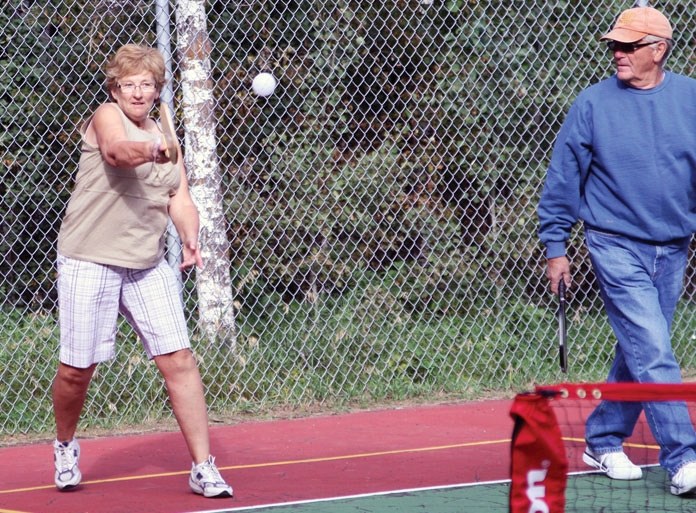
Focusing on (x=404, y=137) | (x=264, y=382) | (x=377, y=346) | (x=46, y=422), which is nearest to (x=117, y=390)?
(x=46, y=422)

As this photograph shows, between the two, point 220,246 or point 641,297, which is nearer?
point 641,297

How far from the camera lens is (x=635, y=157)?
5234 mm

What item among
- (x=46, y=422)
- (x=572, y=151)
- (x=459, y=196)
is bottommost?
(x=46, y=422)

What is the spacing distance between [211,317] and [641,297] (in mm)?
3424

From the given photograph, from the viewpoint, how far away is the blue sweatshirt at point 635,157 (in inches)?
206

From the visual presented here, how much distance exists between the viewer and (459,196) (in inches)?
351

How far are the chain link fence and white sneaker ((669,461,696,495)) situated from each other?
3119 millimetres

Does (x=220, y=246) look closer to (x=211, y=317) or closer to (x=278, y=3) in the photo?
(x=211, y=317)

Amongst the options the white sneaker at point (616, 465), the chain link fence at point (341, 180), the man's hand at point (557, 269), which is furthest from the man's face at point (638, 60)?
the chain link fence at point (341, 180)

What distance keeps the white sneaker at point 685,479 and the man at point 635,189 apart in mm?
29

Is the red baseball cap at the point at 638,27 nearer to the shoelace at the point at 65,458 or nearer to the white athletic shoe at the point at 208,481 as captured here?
the white athletic shoe at the point at 208,481

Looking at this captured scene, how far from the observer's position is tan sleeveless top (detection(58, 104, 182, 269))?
5.15 m

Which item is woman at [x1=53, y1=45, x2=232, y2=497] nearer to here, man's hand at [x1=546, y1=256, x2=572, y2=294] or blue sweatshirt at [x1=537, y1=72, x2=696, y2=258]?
man's hand at [x1=546, y1=256, x2=572, y2=294]

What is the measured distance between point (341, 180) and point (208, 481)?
11.7 feet
